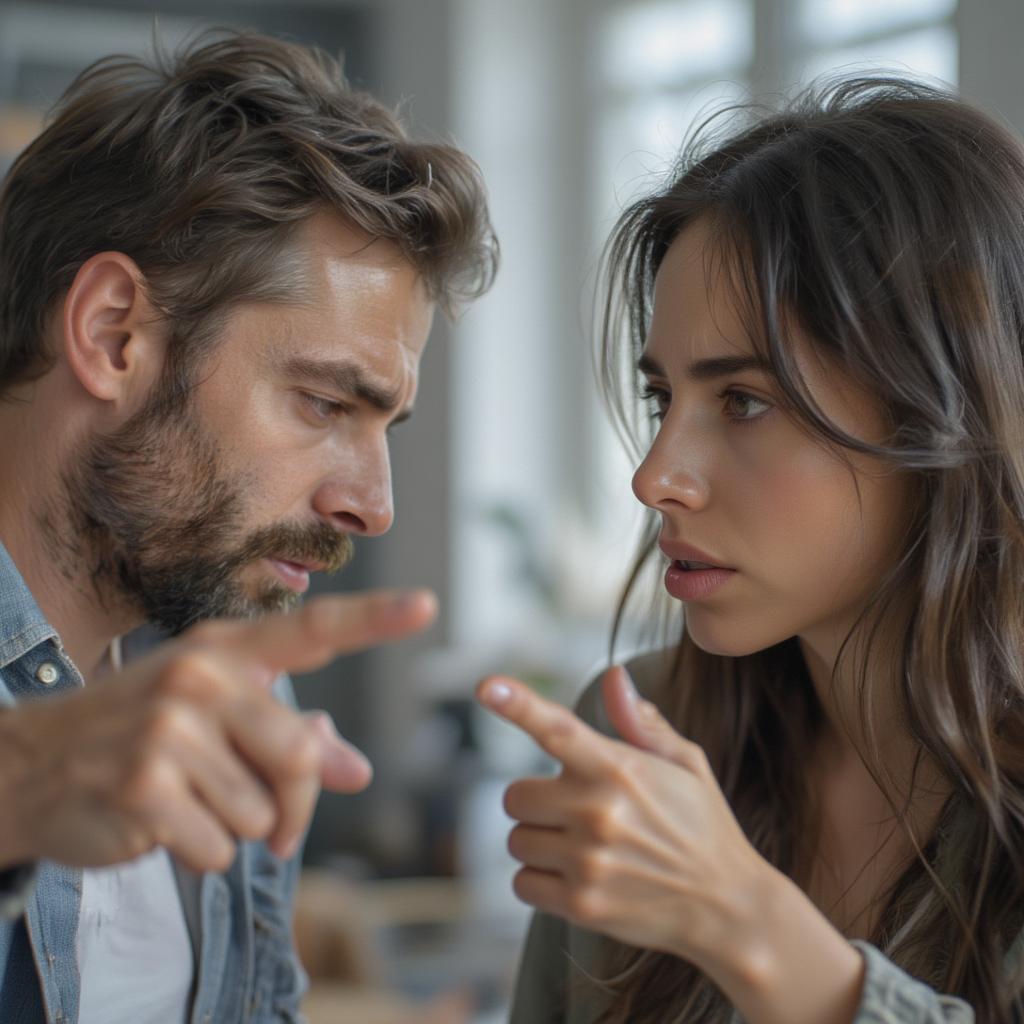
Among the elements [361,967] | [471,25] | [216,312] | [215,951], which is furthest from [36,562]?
[471,25]

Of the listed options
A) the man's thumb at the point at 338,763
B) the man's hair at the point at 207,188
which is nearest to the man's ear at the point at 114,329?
the man's hair at the point at 207,188

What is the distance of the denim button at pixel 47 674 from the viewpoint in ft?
4.25

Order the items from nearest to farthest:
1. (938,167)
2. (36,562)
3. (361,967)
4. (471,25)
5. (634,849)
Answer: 1. (634,849)
2. (938,167)
3. (36,562)
4. (361,967)
5. (471,25)

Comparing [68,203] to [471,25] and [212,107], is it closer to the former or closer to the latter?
[212,107]

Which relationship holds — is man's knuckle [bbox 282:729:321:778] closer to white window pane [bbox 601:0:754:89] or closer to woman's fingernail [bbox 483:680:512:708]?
woman's fingernail [bbox 483:680:512:708]

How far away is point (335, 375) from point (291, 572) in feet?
0.81

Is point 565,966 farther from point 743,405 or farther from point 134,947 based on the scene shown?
point 743,405

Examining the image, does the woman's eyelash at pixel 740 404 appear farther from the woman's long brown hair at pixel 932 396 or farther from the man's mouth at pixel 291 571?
the man's mouth at pixel 291 571

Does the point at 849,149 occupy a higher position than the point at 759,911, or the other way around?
the point at 849,149

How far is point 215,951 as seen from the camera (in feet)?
4.90

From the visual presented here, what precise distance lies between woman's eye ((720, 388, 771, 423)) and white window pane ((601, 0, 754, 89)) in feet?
9.74

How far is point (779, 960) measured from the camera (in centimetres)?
81

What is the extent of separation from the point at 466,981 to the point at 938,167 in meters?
2.49

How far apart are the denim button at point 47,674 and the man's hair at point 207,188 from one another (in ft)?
1.19
